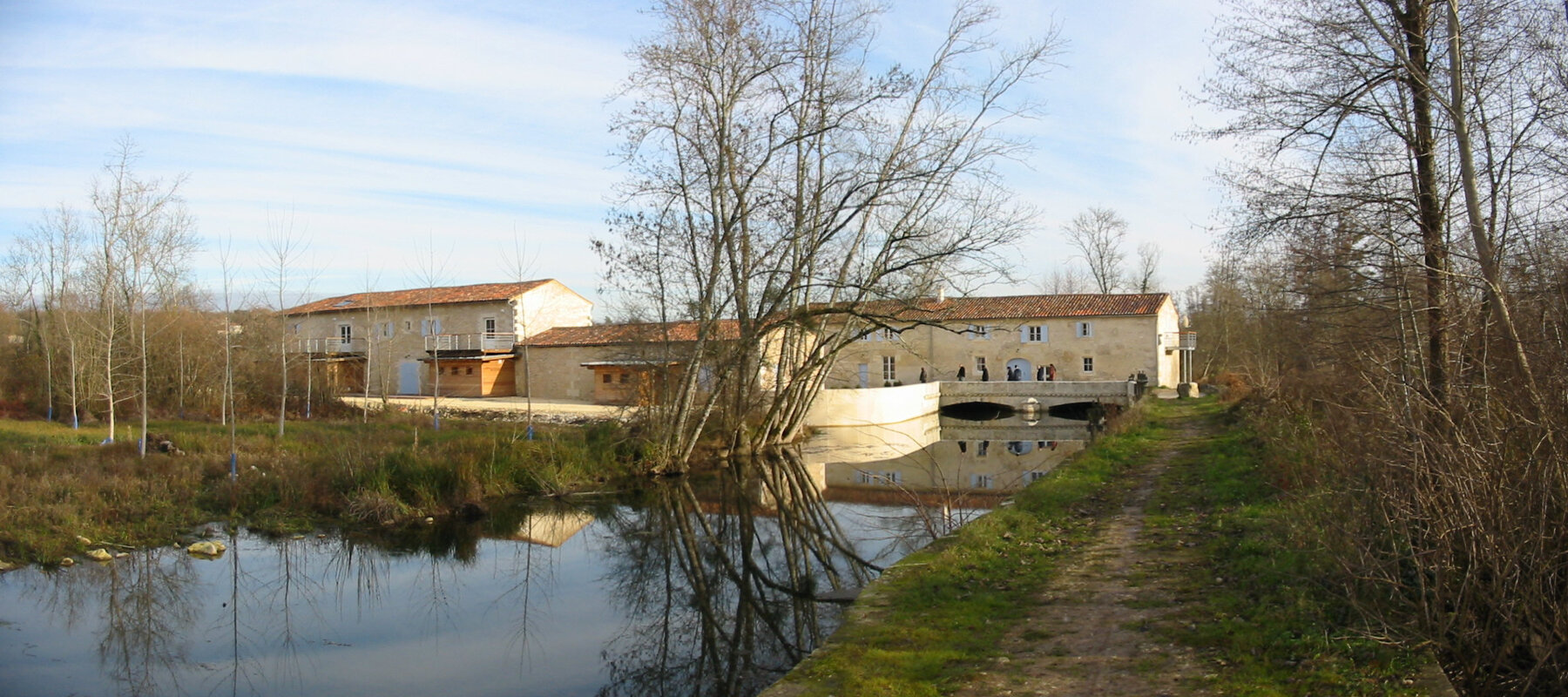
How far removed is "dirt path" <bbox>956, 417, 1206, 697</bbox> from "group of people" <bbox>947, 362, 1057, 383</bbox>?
32.8 metres

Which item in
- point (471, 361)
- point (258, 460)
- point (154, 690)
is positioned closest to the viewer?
point (154, 690)

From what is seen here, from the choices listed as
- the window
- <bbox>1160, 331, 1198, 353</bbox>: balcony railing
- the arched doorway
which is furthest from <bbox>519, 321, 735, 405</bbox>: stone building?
<bbox>1160, 331, 1198, 353</bbox>: balcony railing

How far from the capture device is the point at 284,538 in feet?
42.1

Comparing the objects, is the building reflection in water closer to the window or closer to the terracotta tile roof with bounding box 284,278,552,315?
the window

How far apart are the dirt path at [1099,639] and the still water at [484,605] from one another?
1.96 metres

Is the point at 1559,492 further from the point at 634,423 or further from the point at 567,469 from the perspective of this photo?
the point at 634,423

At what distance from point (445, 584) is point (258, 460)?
24.8 feet

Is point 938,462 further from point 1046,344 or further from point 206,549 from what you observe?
point 1046,344

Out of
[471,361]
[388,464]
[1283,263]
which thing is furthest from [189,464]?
[471,361]

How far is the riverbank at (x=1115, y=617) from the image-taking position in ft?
17.4

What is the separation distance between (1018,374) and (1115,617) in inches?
1460

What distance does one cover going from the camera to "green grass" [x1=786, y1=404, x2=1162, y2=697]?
229 inches

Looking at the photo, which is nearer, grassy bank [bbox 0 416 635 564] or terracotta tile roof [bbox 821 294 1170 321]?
grassy bank [bbox 0 416 635 564]

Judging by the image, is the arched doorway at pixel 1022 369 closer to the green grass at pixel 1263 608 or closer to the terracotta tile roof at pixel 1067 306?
the terracotta tile roof at pixel 1067 306
